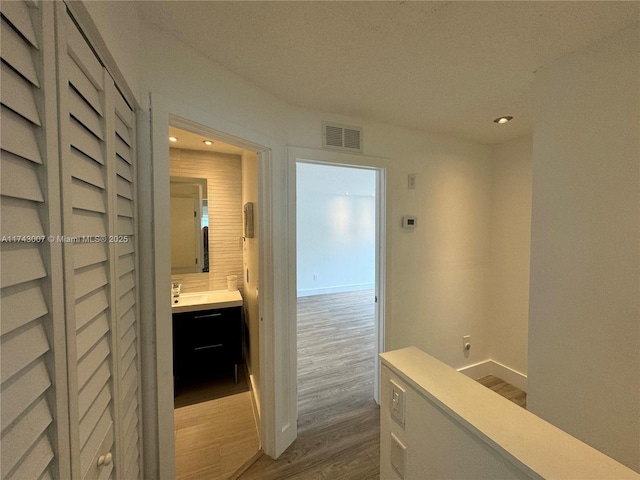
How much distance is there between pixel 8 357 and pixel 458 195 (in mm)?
2841

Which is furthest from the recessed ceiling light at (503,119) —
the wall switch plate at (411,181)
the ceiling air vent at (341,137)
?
the ceiling air vent at (341,137)

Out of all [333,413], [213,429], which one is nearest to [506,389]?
[333,413]

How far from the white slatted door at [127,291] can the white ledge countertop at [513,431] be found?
39.5 inches

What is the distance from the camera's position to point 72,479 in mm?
568

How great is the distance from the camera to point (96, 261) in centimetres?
72

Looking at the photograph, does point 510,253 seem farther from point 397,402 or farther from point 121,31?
point 121,31

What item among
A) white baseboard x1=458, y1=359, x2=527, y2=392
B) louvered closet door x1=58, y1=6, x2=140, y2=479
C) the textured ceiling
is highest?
the textured ceiling

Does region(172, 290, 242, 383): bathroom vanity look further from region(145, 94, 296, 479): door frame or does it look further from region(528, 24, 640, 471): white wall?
region(528, 24, 640, 471): white wall

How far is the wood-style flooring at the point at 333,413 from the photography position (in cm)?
163

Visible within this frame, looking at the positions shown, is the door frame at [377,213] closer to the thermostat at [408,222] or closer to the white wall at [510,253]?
the thermostat at [408,222]

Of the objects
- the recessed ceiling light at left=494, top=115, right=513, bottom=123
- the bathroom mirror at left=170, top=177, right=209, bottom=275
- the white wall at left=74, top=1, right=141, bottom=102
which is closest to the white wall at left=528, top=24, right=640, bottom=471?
the recessed ceiling light at left=494, top=115, right=513, bottom=123

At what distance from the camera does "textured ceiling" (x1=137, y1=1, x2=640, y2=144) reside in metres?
1.01

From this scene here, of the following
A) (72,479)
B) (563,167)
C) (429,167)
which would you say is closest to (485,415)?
(72,479)

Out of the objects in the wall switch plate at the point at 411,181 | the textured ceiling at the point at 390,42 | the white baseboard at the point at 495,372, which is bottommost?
the white baseboard at the point at 495,372
